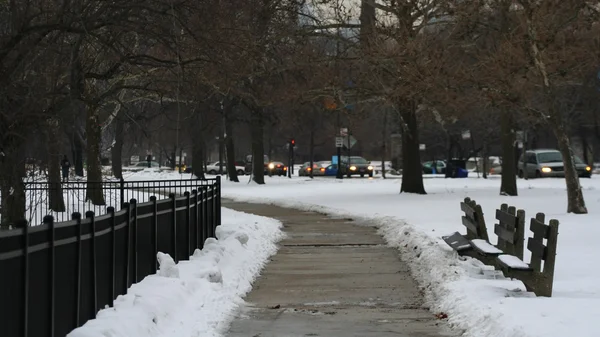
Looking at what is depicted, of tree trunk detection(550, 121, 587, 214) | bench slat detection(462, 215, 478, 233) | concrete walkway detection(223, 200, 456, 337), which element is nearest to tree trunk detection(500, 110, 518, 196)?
tree trunk detection(550, 121, 587, 214)

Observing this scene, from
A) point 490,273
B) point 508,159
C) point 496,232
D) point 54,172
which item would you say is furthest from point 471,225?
point 508,159

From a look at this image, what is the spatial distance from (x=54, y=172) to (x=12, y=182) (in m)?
10.4

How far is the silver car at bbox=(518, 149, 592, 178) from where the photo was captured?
51.5 meters

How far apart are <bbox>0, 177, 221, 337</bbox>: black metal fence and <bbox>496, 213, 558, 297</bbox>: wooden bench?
4.31 metres

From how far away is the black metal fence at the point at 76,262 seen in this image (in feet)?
21.7

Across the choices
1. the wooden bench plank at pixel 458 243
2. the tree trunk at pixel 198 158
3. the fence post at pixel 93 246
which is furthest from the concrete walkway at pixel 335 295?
the tree trunk at pixel 198 158

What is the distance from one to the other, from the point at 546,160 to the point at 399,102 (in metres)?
25.5

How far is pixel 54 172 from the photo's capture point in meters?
24.3

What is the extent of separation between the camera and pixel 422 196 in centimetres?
3272

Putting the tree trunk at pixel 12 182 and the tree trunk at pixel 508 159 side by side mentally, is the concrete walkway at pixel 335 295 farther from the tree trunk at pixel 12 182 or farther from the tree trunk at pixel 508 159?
the tree trunk at pixel 508 159

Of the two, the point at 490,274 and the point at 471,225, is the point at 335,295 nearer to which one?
the point at 490,274

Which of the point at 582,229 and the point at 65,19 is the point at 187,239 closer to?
the point at 65,19

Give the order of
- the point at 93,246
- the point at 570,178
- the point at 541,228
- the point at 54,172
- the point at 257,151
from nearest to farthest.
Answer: the point at 93,246 → the point at 541,228 → the point at 570,178 → the point at 54,172 → the point at 257,151

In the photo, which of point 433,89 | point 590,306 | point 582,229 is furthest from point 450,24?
point 590,306
